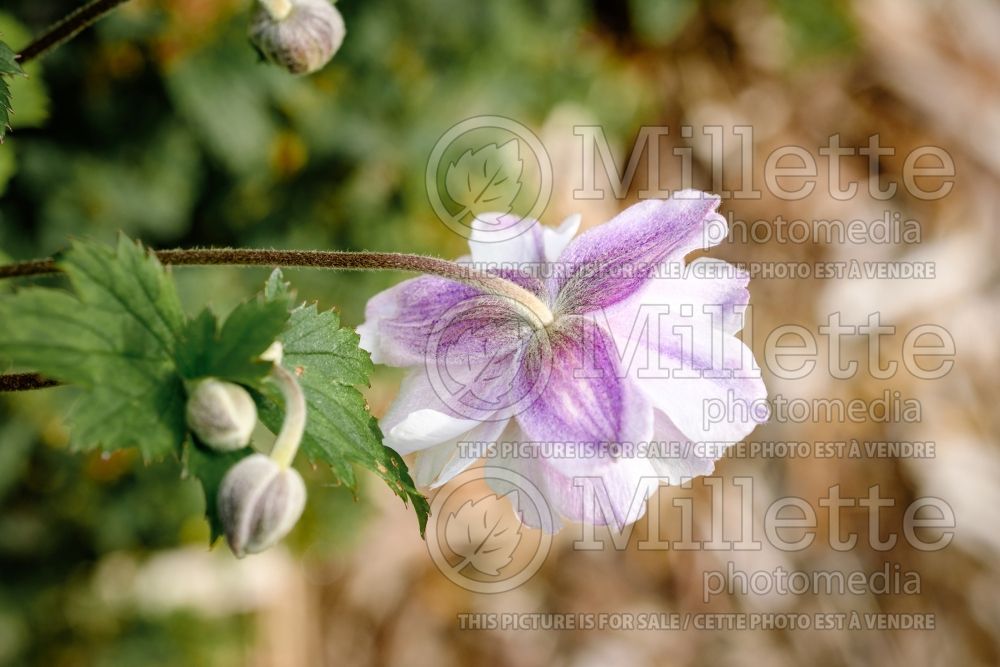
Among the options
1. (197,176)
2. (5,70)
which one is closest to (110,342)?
(5,70)

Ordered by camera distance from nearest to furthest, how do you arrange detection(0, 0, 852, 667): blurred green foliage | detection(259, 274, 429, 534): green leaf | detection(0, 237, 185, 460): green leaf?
detection(0, 237, 185, 460): green leaf → detection(259, 274, 429, 534): green leaf → detection(0, 0, 852, 667): blurred green foliage

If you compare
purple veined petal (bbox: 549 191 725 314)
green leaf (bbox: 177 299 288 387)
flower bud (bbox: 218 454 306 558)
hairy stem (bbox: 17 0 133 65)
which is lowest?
flower bud (bbox: 218 454 306 558)

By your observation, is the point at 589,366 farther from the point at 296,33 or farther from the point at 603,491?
the point at 296,33

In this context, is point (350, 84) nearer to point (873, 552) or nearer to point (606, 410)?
point (606, 410)

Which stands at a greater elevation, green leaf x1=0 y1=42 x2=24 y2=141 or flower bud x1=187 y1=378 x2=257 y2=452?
green leaf x1=0 y1=42 x2=24 y2=141

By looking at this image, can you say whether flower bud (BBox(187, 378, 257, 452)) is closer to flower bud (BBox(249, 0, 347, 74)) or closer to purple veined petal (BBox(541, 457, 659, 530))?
purple veined petal (BBox(541, 457, 659, 530))

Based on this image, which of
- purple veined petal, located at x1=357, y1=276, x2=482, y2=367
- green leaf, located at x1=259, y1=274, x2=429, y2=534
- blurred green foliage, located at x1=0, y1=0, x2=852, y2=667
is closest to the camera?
green leaf, located at x1=259, y1=274, x2=429, y2=534

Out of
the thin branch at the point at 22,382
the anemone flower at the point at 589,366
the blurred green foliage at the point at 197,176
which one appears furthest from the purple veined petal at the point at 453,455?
the blurred green foliage at the point at 197,176

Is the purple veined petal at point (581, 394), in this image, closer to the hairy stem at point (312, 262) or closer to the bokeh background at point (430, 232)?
the hairy stem at point (312, 262)

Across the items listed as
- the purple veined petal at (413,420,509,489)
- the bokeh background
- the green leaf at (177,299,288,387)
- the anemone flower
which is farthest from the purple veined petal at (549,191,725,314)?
the bokeh background
